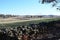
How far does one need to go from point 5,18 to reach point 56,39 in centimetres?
3412

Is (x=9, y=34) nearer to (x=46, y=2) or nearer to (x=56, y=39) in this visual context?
(x=56, y=39)

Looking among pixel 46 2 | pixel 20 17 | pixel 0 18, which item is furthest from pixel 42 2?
pixel 20 17

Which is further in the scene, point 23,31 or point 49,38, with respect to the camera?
point 49,38

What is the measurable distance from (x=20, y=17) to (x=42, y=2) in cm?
2917

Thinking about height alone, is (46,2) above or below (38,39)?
above

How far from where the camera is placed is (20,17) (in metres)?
57.6

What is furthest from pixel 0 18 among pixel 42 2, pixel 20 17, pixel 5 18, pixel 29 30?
pixel 29 30

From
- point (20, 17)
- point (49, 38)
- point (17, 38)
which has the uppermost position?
point (17, 38)

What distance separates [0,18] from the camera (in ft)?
163

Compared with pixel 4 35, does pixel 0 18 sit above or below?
below

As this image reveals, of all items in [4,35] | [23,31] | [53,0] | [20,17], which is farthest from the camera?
[20,17]

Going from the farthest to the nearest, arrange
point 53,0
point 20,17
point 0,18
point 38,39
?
point 20,17, point 0,18, point 53,0, point 38,39

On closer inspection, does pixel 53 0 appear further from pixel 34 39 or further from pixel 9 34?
pixel 9 34

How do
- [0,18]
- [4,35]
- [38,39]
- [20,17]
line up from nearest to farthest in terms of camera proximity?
[4,35] → [38,39] → [0,18] → [20,17]
